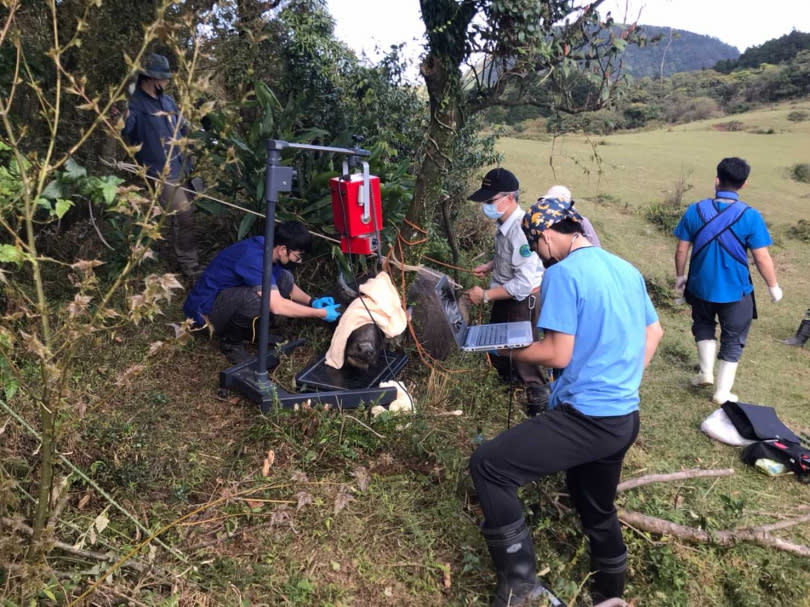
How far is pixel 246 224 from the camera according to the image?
464 centimetres

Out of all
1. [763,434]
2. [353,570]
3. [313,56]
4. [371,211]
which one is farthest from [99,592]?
[313,56]

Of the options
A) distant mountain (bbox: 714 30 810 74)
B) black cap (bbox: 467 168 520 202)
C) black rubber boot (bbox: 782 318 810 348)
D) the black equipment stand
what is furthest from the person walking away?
distant mountain (bbox: 714 30 810 74)

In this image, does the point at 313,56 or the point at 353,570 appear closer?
the point at 353,570

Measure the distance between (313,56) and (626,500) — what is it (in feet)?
15.4

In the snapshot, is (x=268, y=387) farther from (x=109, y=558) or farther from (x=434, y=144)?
(x=434, y=144)

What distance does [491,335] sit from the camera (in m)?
2.86

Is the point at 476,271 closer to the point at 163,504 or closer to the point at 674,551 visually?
the point at 674,551

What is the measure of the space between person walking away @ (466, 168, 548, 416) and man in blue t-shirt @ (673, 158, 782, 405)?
1215 millimetres

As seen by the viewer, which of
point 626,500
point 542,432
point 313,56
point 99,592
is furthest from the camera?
point 313,56

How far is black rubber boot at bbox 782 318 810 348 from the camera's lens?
588cm

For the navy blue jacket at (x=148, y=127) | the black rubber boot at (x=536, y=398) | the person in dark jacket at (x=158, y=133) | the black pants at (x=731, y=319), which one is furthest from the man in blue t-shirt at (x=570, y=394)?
the navy blue jacket at (x=148, y=127)

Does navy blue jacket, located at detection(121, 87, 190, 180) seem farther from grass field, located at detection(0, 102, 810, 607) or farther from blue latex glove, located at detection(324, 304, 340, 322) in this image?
blue latex glove, located at detection(324, 304, 340, 322)

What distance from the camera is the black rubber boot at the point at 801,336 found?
5.88 m

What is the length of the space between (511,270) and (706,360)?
1.79 m
